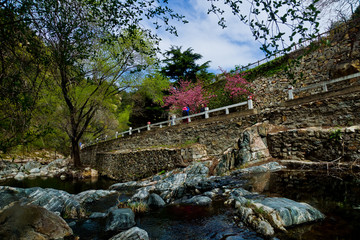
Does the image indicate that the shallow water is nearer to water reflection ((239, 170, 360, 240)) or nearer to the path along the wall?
the path along the wall

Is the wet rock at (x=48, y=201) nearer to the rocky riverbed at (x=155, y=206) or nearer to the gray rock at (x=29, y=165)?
the rocky riverbed at (x=155, y=206)

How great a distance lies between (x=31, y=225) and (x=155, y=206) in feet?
9.32

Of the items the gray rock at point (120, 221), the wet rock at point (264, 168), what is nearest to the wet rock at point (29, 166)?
the gray rock at point (120, 221)

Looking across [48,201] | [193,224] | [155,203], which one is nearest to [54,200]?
[48,201]

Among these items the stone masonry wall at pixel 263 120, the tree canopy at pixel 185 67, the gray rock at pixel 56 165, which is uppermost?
the tree canopy at pixel 185 67

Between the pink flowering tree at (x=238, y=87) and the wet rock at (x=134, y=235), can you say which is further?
the pink flowering tree at (x=238, y=87)

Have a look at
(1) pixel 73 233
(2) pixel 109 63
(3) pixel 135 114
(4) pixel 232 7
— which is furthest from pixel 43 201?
(3) pixel 135 114

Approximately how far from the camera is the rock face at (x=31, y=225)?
11.0 ft

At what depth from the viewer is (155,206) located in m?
5.53

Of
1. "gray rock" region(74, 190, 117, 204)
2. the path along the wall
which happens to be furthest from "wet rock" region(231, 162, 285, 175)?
"gray rock" region(74, 190, 117, 204)

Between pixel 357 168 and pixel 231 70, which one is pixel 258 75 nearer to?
pixel 231 70

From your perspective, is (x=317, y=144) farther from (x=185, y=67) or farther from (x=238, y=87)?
(x=185, y=67)

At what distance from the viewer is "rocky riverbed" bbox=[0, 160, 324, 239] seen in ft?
11.3

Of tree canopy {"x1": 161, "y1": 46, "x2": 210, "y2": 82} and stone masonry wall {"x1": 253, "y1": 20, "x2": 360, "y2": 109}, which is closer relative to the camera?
stone masonry wall {"x1": 253, "y1": 20, "x2": 360, "y2": 109}
